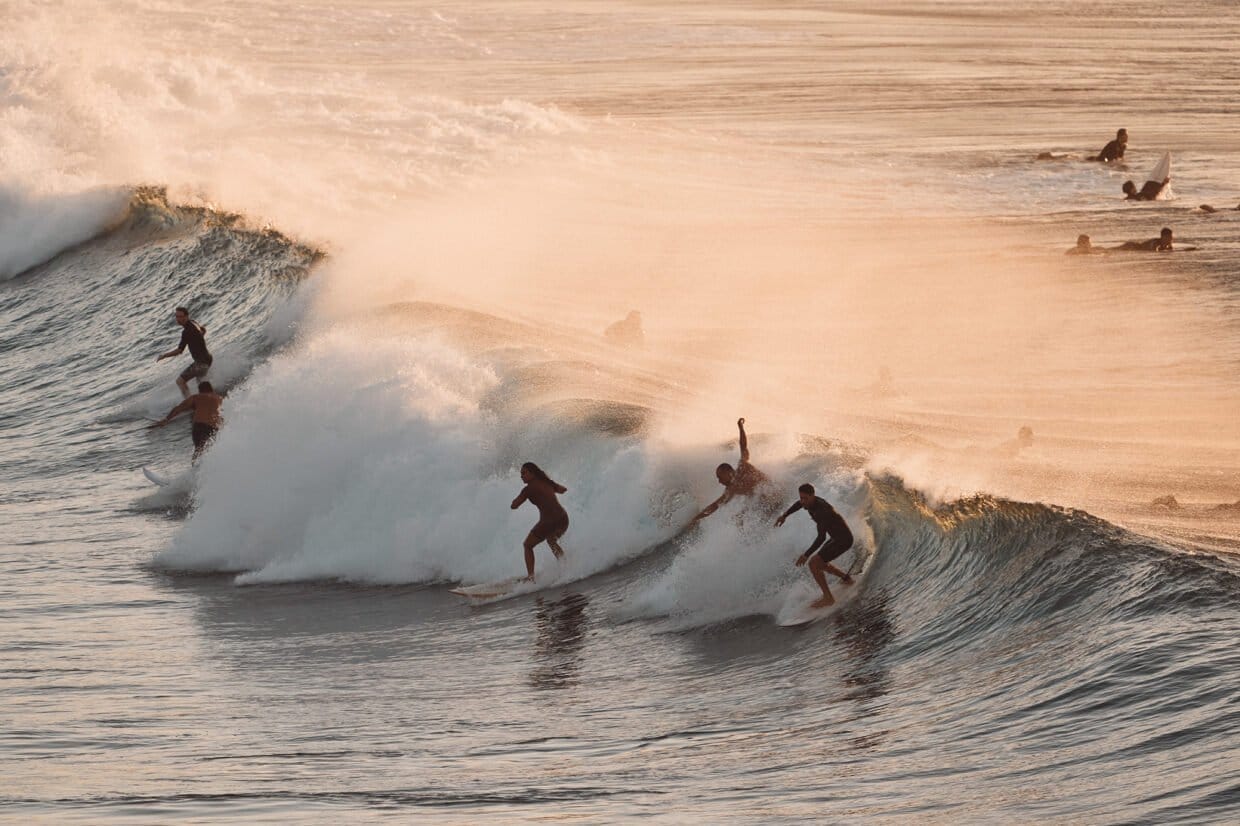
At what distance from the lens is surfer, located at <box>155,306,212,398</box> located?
71.8 feet

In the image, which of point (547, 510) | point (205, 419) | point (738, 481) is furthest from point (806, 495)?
point (205, 419)

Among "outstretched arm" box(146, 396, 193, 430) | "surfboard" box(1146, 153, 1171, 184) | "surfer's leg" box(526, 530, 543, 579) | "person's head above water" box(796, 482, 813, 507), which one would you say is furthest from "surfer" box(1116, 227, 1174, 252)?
"person's head above water" box(796, 482, 813, 507)

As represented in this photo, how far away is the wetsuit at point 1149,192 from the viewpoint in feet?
115

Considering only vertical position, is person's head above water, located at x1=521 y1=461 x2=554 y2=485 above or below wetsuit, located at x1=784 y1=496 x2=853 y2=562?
above

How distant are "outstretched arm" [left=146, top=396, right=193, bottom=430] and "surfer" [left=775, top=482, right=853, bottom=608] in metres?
9.69

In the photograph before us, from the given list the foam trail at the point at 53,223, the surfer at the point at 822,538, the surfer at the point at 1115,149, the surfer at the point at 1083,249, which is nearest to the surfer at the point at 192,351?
the surfer at the point at 822,538

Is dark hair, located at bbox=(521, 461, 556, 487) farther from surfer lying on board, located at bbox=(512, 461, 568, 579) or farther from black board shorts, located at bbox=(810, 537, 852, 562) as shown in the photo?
black board shorts, located at bbox=(810, 537, 852, 562)

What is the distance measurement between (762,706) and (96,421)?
14.2m

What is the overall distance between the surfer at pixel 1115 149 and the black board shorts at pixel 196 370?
24938 millimetres

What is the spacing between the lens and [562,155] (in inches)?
1609

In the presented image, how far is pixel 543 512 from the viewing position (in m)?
15.2

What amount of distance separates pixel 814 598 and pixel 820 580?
26cm

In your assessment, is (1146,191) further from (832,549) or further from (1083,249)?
(832,549)

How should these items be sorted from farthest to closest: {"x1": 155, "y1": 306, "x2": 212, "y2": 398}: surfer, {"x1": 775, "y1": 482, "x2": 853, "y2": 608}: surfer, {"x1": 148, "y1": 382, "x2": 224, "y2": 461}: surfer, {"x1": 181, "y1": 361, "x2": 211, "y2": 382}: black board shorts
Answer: {"x1": 181, "y1": 361, "x2": 211, "y2": 382}: black board shorts < {"x1": 155, "y1": 306, "x2": 212, "y2": 398}: surfer < {"x1": 148, "y1": 382, "x2": 224, "y2": 461}: surfer < {"x1": 775, "y1": 482, "x2": 853, "y2": 608}: surfer
